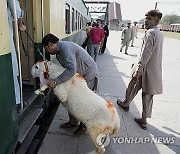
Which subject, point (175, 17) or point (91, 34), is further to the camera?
point (175, 17)

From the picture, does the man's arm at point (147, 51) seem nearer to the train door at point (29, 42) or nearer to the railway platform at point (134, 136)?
the railway platform at point (134, 136)

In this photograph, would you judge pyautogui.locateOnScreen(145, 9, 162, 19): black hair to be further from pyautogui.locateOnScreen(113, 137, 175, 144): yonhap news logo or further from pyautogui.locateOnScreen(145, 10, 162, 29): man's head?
pyautogui.locateOnScreen(113, 137, 175, 144): yonhap news logo

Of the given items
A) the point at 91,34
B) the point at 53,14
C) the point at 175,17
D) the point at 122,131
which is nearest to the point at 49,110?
the point at 122,131

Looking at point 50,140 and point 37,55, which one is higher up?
point 37,55

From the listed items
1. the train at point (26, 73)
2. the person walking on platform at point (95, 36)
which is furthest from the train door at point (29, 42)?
the person walking on platform at point (95, 36)

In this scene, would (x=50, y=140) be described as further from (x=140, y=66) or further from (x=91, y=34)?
(x=91, y=34)

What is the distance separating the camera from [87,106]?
91.0 inches

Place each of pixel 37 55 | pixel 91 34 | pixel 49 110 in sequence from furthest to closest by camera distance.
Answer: pixel 91 34, pixel 49 110, pixel 37 55

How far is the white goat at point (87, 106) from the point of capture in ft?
7.59

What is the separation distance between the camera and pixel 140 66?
124 inches

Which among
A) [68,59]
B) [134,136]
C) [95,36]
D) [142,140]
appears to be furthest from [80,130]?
[95,36]

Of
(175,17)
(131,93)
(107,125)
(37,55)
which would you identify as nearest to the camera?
(107,125)

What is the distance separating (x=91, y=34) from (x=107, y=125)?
6434 millimetres

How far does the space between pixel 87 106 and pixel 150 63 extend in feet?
4.95
